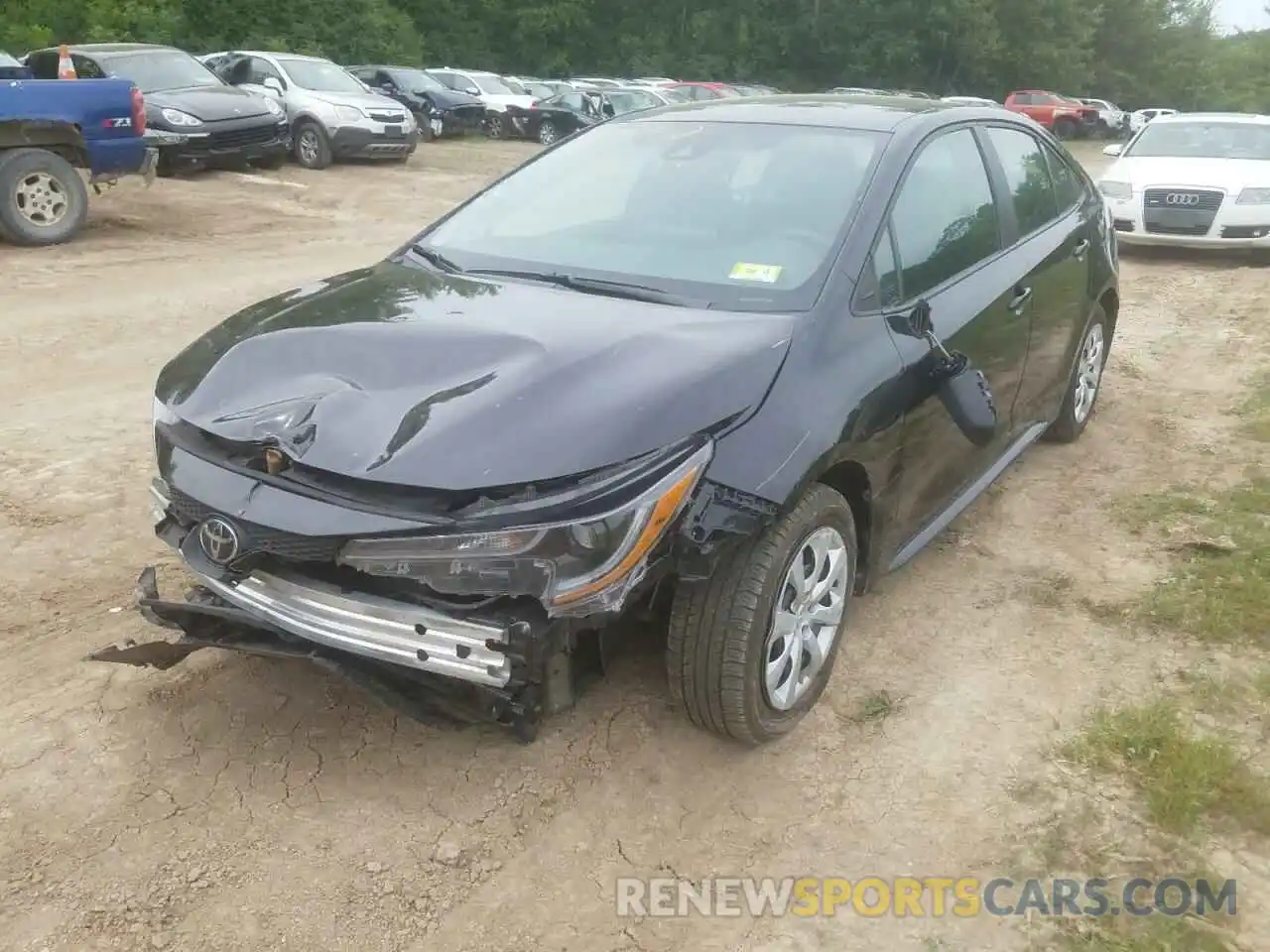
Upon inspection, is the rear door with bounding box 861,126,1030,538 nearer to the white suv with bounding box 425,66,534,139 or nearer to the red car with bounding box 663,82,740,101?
the white suv with bounding box 425,66,534,139

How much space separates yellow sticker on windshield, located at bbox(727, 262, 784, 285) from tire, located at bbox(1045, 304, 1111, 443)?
7.88 ft

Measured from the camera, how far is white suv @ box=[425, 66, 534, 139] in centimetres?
2483

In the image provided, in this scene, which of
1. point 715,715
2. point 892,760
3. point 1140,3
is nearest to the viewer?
point 715,715

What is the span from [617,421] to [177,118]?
1289 cm

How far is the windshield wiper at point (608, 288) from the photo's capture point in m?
3.23

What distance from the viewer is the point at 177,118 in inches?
529

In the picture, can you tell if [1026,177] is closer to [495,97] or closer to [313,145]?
[313,145]

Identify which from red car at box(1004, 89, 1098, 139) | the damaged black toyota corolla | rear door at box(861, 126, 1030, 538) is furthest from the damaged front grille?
red car at box(1004, 89, 1098, 139)

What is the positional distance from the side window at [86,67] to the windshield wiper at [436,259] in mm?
11791

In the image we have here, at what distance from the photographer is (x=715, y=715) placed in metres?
2.91

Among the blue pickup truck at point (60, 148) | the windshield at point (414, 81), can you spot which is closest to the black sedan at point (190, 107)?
the blue pickup truck at point (60, 148)

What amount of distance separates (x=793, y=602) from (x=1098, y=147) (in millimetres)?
34315

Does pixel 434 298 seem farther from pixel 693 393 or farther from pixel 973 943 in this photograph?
pixel 973 943

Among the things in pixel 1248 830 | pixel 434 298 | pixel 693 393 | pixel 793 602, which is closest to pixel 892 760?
pixel 793 602
